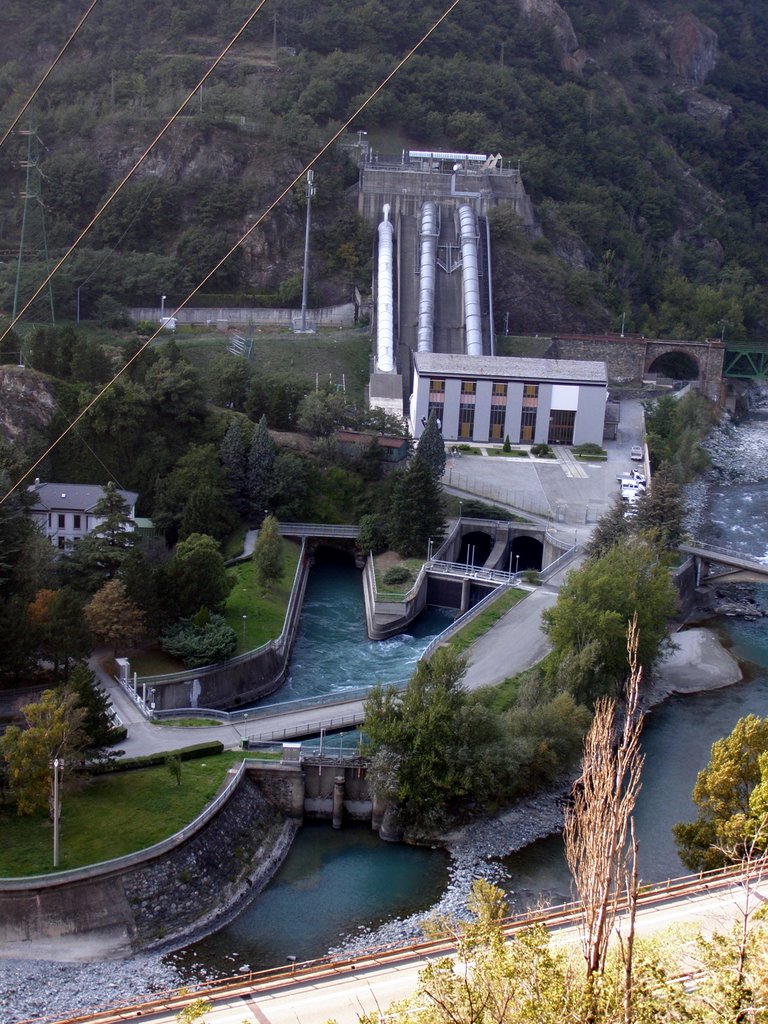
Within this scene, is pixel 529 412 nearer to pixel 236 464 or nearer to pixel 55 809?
pixel 236 464

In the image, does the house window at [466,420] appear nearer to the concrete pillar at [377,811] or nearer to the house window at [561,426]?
the house window at [561,426]

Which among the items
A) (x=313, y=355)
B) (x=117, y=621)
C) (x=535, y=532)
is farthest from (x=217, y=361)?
(x=117, y=621)

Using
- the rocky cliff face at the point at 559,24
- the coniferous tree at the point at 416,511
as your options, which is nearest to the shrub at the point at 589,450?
the coniferous tree at the point at 416,511

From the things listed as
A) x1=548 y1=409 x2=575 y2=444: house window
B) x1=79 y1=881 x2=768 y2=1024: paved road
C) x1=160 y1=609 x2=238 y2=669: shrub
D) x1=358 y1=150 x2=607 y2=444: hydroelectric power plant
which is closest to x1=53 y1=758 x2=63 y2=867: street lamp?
x1=79 y1=881 x2=768 y2=1024: paved road

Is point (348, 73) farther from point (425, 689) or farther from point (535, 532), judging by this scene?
point (425, 689)

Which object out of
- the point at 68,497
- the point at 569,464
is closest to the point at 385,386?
the point at 569,464

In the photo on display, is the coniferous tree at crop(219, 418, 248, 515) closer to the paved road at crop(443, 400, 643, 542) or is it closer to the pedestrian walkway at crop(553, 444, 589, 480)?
the paved road at crop(443, 400, 643, 542)
